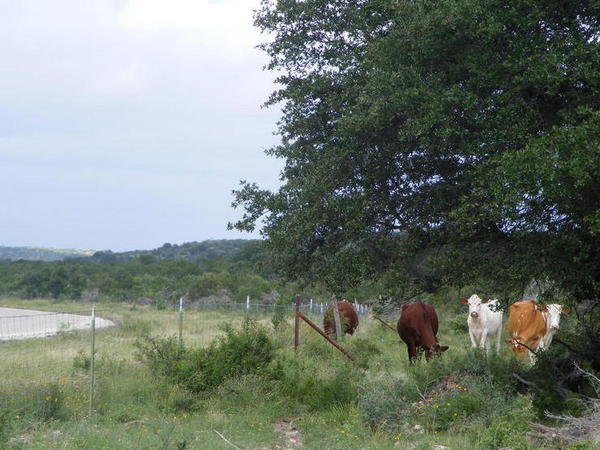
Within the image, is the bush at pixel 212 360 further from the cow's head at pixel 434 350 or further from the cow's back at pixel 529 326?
the cow's back at pixel 529 326

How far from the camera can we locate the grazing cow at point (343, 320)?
24172mm

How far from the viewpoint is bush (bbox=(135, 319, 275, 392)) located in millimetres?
14117

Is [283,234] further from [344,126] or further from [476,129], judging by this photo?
[476,129]

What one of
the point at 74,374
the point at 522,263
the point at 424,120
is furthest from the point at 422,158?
the point at 74,374

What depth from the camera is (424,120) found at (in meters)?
12.1

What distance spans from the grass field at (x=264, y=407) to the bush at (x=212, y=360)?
0.20 metres

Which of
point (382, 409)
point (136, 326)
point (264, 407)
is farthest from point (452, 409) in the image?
point (136, 326)

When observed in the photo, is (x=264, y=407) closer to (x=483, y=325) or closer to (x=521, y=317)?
(x=521, y=317)

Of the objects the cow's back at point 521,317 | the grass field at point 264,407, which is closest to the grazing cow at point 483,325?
the cow's back at point 521,317

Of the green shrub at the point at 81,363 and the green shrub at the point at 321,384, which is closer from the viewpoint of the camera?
the green shrub at the point at 321,384

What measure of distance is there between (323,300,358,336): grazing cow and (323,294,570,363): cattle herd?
34 cm

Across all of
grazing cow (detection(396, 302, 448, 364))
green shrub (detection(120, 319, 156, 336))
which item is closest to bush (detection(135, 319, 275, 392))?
grazing cow (detection(396, 302, 448, 364))

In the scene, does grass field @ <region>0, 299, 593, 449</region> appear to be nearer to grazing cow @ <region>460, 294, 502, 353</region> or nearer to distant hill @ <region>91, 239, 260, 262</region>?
grazing cow @ <region>460, 294, 502, 353</region>

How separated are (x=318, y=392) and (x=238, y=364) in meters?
1.53
